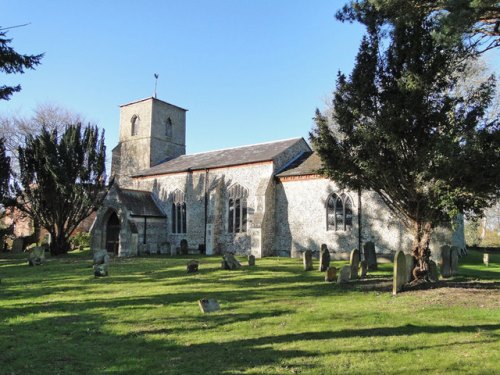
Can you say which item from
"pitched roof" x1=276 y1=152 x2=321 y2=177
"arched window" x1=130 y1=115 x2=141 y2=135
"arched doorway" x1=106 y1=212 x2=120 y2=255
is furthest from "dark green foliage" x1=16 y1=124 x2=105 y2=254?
"pitched roof" x1=276 y1=152 x2=321 y2=177

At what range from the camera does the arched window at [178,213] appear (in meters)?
28.8

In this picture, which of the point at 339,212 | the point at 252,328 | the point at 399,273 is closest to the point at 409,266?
the point at 399,273

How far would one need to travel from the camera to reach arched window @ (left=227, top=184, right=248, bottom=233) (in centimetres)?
2550

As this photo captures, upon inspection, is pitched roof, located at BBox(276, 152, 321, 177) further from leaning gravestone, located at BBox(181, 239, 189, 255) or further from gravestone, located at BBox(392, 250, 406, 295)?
gravestone, located at BBox(392, 250, 406, 295)

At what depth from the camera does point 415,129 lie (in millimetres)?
11281

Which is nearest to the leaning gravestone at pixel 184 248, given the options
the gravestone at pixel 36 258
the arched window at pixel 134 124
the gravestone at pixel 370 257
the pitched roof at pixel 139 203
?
the pitched roof at pixel 139 203

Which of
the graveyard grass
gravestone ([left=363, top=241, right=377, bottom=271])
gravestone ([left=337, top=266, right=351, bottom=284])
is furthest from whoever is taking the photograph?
gravestone ([left=363, top=241, right=377, bottom=271])

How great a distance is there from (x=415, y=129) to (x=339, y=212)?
10.7 metres

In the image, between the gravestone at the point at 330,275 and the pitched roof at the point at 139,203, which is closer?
the gravestone at the point at 330,275

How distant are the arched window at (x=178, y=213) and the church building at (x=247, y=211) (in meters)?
0.07

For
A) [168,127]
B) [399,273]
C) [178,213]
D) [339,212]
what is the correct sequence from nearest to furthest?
[399,273] → [339,212] → [178,213] → [168,127]

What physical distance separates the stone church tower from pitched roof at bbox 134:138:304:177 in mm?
2742

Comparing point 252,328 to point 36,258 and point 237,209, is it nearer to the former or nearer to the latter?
point 36,258

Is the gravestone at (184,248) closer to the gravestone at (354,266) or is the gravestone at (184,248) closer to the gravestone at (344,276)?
the gravestone at (354,266)
